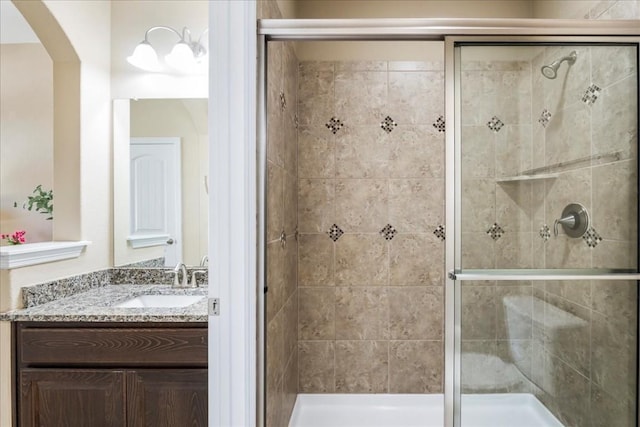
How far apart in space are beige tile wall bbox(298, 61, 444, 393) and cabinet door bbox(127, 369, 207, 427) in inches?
42.5

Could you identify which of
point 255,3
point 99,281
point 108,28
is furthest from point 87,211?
point 255,3

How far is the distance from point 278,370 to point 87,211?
1.27m

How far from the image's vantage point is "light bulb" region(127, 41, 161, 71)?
226cm

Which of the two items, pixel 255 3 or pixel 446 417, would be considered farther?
pixel 446 417

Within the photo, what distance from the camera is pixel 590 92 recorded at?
1.58 m

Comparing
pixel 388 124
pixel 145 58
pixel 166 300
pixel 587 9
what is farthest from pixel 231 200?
pixel 587 9

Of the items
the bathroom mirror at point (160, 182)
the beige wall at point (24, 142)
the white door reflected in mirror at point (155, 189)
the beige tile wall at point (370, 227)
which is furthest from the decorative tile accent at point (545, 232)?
the beige wall at point (24, 142)

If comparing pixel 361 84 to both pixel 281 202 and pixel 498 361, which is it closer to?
pixel 281 202

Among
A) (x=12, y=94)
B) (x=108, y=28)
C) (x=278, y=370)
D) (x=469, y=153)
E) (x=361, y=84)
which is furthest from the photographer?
(x=12, y=94)

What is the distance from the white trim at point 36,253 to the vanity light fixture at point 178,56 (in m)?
1.01

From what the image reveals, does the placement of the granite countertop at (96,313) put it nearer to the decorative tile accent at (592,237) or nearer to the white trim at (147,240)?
the white trim at (147,240)

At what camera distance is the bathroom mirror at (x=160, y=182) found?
7.64ft

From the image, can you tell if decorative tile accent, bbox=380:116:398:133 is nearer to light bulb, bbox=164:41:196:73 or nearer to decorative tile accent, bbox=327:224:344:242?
decorative tile accent, bbox=327:224:344:242

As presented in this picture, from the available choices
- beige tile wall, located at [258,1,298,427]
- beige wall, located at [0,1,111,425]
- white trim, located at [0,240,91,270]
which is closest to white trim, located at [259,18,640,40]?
beige tile wall, located at [258,1,298,427]
